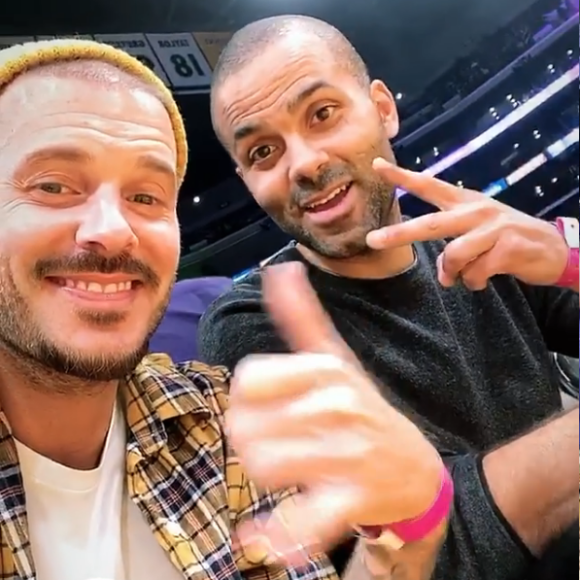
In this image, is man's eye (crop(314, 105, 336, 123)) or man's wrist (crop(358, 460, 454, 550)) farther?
man's eye (crop(314, 105, 336, 123))

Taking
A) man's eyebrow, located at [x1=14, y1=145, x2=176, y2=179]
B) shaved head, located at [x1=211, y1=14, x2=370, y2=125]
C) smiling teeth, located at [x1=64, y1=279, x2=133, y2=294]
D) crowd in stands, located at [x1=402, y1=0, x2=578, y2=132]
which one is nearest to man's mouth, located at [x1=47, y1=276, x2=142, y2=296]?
smiling teeth, located at [x1=64, y1=279, x2=133, y2=294]

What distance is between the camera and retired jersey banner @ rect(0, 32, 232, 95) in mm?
733

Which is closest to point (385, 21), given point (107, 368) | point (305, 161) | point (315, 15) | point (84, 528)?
point (315, 15)

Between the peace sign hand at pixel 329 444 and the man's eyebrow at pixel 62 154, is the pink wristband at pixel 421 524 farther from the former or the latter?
the man's eyebrow at pixel 62 154

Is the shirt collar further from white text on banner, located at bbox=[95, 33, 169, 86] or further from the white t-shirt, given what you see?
white text on banner, located at bbox=[95, 33, 169, 86]

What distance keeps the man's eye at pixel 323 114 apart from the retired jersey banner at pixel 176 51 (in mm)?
115

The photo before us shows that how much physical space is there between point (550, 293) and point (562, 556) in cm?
21

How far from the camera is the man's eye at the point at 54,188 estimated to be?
2.21 ft

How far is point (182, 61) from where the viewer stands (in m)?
0.76

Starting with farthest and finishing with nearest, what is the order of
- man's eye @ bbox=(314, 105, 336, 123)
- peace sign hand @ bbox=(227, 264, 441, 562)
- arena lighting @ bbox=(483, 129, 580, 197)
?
man's eye @ bbox=(314, 105, 336, 123), arena lighting @ bbox=(483, 129, 580, 197), peace sign hand @ bbox=(227, 264, 441, 562)

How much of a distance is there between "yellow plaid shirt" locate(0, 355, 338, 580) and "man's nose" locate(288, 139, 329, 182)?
21cm

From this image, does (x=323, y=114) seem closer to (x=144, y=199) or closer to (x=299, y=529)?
(x=144, y=199)

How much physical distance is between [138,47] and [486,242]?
1.32ft

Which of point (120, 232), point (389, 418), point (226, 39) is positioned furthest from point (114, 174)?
point (389, 418)
